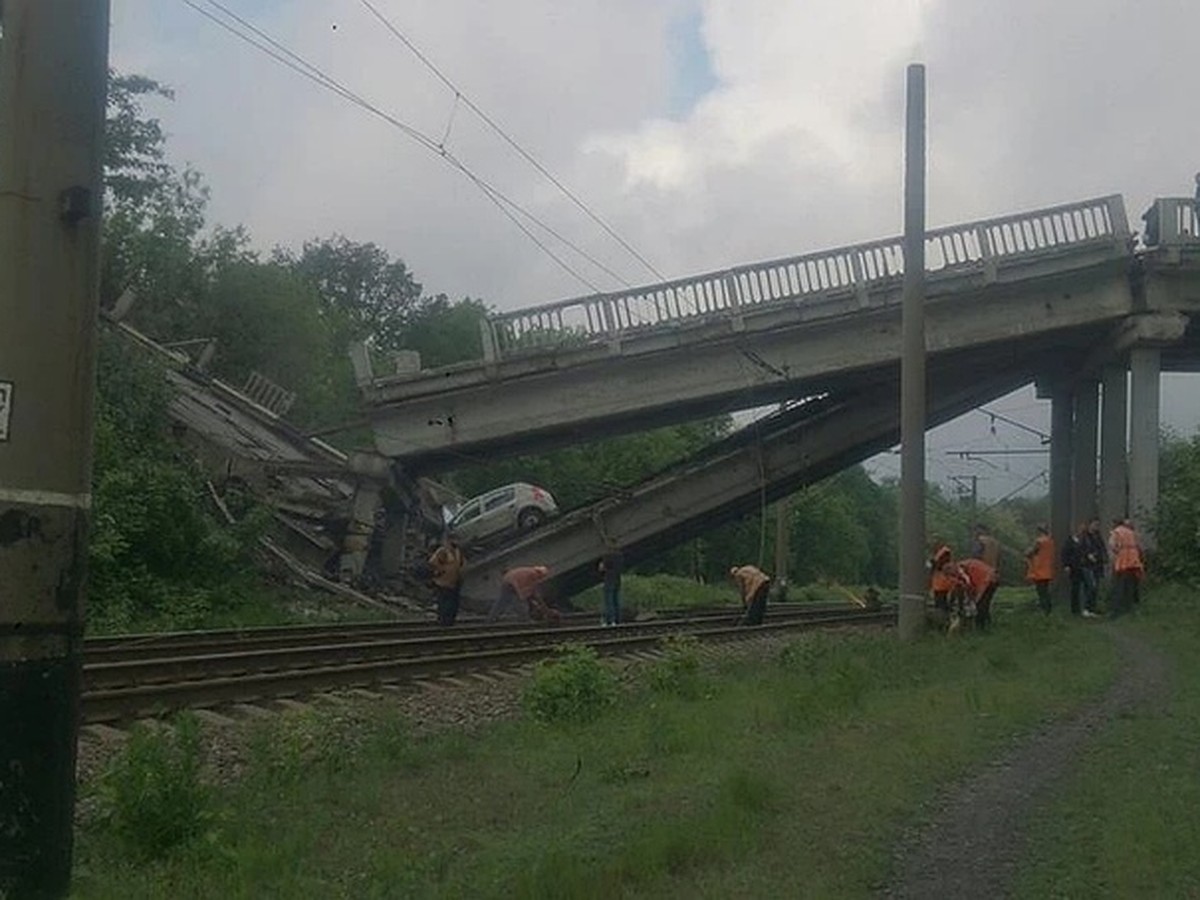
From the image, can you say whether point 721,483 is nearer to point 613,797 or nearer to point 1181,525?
point 1181,525

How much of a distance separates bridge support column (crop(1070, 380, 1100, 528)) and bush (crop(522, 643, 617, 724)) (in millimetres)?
22970

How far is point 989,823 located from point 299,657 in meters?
9.70

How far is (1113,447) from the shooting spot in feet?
106

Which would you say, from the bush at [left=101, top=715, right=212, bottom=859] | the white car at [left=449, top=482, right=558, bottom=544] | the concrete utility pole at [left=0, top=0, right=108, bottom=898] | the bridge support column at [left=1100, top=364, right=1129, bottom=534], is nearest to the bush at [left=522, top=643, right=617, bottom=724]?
the bush at [left=101, top=715, right=212, bottom=859]

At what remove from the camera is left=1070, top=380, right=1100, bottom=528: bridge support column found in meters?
34.1

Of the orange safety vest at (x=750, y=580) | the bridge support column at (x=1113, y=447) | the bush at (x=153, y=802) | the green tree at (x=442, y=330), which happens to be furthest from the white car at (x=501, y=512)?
the green tree at (x=442, y=330)

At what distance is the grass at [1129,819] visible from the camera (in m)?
6.32

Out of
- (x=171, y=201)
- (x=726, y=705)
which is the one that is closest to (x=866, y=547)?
(x=171, y=201)

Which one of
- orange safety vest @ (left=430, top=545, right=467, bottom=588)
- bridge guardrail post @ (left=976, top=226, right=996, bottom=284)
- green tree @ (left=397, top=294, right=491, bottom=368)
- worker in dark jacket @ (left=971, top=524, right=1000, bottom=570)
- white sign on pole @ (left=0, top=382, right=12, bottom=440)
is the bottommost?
orange safety vest @ (left=430, top=545, right=467, bottom=588)

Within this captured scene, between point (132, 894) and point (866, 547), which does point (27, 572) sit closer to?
point (132, 894)

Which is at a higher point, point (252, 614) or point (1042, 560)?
point (1042, 560)

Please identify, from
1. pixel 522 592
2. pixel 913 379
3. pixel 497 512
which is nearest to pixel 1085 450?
pixel 497 512

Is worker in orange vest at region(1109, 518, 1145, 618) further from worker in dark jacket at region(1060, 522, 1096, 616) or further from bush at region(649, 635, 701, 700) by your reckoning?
bush at region(649, 635, 701, 700)

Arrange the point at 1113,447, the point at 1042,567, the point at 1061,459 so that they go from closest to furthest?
the point at 1042,567 → the point at 1113,447 → the point at 1061,459
